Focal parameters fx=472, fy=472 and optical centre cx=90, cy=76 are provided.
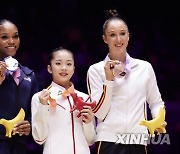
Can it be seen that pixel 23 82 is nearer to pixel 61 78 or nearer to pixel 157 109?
pixel 61 78

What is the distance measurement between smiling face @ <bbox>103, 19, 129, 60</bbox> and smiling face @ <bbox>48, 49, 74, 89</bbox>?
211 millimetres

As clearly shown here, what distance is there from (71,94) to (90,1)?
1.90m

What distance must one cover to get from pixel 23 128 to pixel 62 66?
35 cm

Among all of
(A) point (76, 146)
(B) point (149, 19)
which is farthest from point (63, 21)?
(A) point (76, 146)

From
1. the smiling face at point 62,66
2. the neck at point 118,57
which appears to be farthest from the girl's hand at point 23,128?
the neck at point 118,57

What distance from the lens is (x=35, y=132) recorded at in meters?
2.21

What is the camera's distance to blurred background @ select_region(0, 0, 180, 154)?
12.6ft

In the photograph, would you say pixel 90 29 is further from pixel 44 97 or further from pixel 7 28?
pixel 44 97

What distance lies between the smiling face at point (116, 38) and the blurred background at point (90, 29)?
146cm

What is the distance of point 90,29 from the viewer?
399 cm

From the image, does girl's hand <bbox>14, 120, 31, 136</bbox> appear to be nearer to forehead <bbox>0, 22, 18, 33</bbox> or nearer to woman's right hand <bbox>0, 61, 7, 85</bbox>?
woman's right hand <bbox>0, 61, 7, 85</bbox>

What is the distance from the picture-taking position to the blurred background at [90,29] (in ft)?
12.6

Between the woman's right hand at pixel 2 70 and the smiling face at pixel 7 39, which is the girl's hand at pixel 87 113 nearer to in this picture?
the woman's right hand at pixel 2 70

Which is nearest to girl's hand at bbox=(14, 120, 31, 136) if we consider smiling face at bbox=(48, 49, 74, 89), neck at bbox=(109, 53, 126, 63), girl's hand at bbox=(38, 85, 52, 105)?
girl's hand at bbox=(38, 85, 52, 105)
